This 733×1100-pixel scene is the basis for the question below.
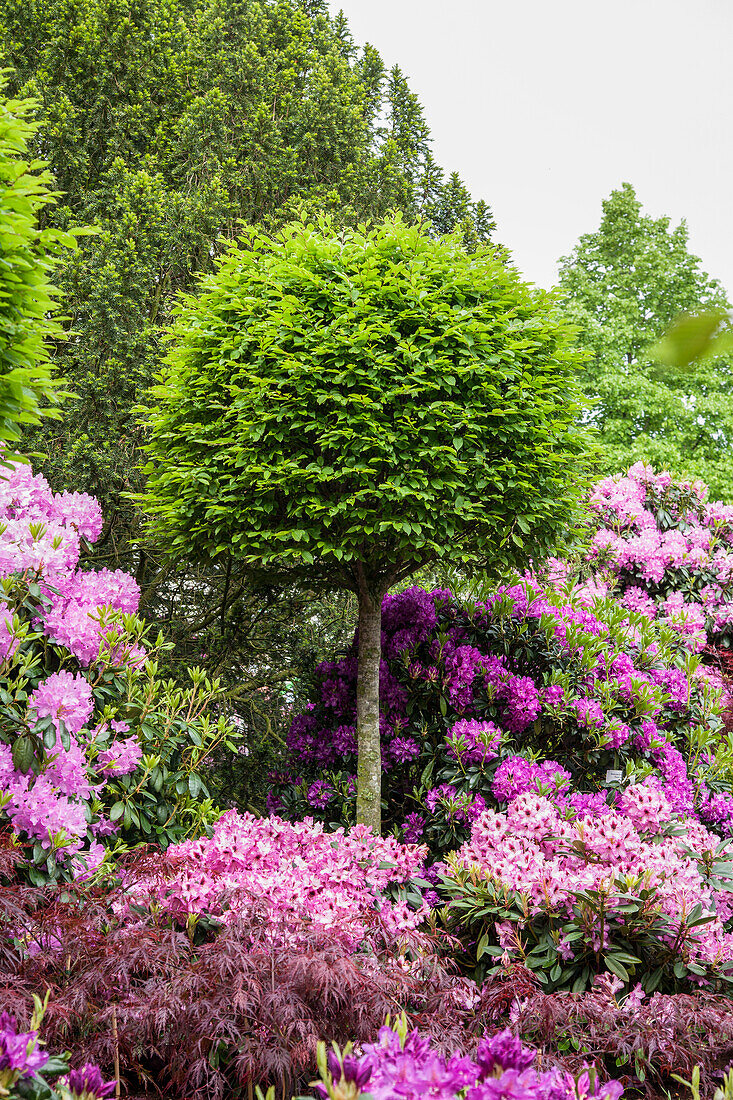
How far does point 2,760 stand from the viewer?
10.4 ft

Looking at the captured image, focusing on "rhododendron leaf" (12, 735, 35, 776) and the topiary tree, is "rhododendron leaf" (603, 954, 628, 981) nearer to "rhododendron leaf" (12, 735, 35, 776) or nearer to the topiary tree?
the topiary tree

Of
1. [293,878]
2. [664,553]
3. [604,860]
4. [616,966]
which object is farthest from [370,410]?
[664,553]

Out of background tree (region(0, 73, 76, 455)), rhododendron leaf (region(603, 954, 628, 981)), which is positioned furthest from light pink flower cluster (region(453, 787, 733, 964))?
background tree (region(0, 73, 76, 455))

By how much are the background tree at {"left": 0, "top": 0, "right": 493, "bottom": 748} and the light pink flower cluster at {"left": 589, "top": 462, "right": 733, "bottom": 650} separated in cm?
250

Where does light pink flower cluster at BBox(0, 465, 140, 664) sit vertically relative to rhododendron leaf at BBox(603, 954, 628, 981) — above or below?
above

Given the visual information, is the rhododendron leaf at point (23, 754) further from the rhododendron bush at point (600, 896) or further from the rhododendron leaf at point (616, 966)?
the rhododendron leaf at point (616, 966)

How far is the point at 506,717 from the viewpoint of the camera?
4.77 metres

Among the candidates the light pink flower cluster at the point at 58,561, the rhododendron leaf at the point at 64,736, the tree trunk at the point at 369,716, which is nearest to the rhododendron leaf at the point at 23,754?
the rhododendron leaf at the point at 64,736

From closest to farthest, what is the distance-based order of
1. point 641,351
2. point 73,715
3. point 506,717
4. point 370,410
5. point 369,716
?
point 73,715, point 370,410, point 369,716, point 506,717, point 641,351

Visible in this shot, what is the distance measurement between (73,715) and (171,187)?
558 cm

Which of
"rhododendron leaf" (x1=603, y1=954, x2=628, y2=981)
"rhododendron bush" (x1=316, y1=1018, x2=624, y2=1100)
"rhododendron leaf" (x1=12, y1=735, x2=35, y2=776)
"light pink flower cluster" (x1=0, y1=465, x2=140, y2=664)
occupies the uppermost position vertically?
"light pink flower cluster" (x1=0, y1=465, x2=140, y2=664)

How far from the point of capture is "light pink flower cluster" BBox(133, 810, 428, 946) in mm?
2846

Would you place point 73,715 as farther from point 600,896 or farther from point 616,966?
point 616,966

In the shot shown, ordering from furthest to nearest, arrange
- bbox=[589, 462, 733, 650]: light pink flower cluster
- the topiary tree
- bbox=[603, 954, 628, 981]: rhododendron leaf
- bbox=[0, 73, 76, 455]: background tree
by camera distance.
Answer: bbox=[589, 462, 733, 650]: light pink flower cluster, the topiary tree, bbox=[603, 954, 628, 981]: rhododendron leaf, bbox=[0, 73, 76, 455]: background tree
